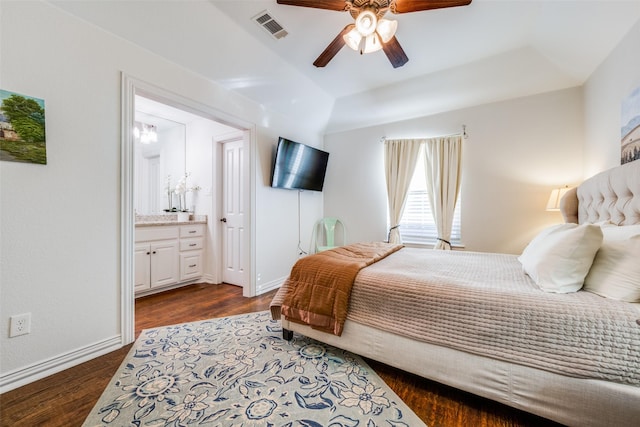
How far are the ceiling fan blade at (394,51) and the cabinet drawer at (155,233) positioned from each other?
329 centimetres

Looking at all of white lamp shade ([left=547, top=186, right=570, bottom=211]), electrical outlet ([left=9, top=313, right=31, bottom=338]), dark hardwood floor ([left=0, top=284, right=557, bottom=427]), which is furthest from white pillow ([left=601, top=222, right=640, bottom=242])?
electrical outlet ([left=9, top=313, right=31, bottom=338])

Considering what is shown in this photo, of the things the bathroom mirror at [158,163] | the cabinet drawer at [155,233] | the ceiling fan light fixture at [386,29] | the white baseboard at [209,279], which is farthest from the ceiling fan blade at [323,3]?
the white baseboard at [209,279]

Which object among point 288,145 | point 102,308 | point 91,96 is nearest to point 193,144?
point 288,145

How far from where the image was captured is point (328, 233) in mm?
4254

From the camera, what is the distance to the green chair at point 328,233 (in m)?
4.25

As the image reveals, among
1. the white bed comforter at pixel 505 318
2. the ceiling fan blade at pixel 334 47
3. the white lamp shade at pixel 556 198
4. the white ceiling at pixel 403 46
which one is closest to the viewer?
the white bed comforter at pixel 505 318

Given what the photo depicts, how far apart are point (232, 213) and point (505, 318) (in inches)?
134

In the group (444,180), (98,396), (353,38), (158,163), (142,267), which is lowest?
(98,396)

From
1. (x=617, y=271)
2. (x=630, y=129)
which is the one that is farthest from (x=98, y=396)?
(x=630, y=129)

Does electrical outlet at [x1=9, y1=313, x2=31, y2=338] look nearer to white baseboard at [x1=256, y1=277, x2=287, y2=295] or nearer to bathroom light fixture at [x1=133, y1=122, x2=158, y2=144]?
white baseboard at [x1=256, y1=277, x2=287, y2=295]

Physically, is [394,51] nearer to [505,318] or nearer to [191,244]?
[505,318]

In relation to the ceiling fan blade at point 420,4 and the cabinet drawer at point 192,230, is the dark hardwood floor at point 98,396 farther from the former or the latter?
the ceiling fan blade at point 420,4

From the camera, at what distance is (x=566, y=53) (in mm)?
2393

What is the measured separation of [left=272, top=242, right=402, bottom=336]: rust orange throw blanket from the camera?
1.69 m
